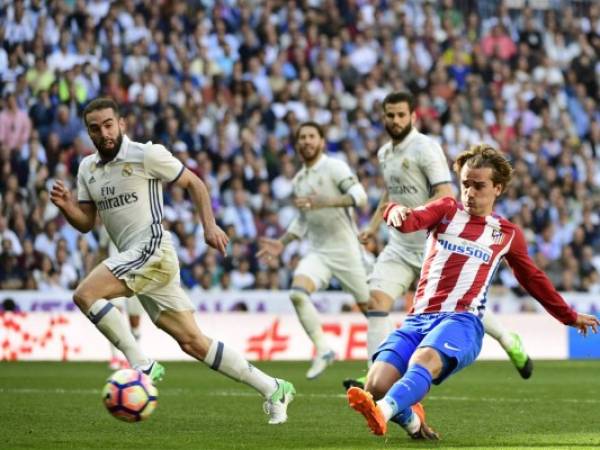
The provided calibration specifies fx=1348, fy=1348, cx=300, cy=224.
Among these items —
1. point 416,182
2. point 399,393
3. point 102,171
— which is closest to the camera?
point 399,393

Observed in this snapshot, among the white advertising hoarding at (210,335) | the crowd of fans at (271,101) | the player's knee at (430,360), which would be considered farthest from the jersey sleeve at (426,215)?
the crowd of fans at (271,101)

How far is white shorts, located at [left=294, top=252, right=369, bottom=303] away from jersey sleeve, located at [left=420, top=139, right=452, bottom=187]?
2.69m

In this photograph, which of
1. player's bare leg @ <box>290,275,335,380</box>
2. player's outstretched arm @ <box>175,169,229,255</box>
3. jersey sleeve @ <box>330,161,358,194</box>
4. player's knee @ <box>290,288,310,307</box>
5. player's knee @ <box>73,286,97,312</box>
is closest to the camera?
player's outstretched arm @ <box>175,169,229,255</box>

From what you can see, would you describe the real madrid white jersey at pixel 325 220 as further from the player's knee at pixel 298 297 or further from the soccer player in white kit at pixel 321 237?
the player's knee at pixel 298 297

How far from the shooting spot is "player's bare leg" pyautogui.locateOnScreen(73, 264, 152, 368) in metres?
8.95

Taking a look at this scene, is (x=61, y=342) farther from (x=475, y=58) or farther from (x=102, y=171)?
(x=475, y=58)

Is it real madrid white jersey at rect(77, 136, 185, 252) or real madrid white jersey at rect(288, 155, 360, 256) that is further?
real madrid white jersey at rect(288, 155, 360, 256)

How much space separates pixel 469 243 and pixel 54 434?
280 cm

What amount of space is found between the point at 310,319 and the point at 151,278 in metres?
5.34

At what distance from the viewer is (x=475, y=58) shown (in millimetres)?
25406

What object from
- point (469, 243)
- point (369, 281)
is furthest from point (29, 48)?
point (469, 243)

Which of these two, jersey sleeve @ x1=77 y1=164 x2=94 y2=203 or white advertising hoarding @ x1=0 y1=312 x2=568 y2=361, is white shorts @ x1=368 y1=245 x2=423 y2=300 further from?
white advertising hoarding @ x1=0 y1=312 x2=568 y2=361

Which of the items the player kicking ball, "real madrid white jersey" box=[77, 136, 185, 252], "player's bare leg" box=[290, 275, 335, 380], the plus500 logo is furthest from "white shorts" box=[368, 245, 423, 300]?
the plus500 logo

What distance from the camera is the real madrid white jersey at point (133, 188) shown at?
9.09 metres
